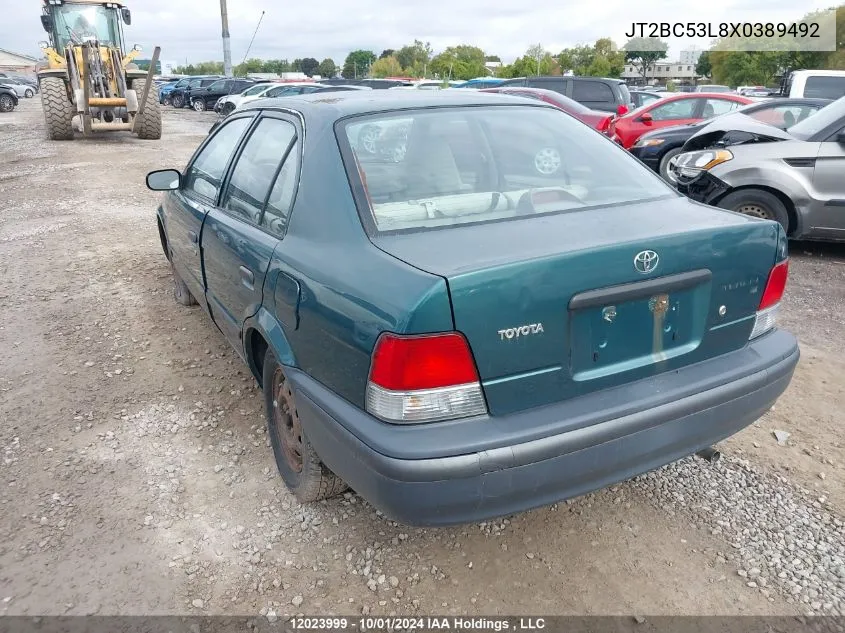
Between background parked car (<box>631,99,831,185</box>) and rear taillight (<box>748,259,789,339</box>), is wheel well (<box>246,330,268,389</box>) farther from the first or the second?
background parked car (<box>631,99,831,185</box>)

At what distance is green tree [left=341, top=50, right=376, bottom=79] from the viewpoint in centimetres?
9701

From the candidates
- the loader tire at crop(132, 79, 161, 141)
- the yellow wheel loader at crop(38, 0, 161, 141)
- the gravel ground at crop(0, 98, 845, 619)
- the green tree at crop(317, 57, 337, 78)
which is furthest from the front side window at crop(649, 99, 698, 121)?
the green tree at crop(317, 57, 337, 78)

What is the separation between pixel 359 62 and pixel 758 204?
10468 cm

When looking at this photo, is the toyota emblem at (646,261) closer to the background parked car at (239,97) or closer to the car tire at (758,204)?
the car tire at (758,204)

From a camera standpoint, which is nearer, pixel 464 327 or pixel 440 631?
pixel 464 327

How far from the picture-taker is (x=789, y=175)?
5805 millimetres

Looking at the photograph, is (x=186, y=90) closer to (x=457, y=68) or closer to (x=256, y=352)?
(x=457, y=68)

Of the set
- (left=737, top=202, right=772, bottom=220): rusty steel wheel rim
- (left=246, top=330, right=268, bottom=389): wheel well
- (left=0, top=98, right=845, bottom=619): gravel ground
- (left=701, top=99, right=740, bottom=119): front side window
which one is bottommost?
(left=0, top=98, right=845, bottom=619): gravel ground

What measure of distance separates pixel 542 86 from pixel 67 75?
11211mm

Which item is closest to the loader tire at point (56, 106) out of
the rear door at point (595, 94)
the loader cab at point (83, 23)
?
the loader cab at point (83, 23)

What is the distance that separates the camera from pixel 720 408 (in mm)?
2293

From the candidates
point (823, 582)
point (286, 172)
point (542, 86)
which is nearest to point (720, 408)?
point (823, 582)

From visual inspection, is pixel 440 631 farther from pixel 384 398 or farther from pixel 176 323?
pixel 176 323

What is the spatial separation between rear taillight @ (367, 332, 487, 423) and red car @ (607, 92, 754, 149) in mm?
9674
